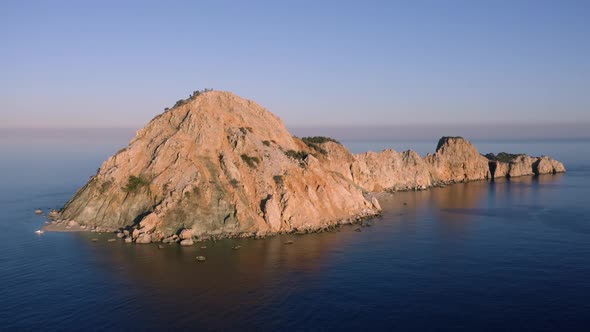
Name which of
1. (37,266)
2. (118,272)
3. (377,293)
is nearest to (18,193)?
(37,266)

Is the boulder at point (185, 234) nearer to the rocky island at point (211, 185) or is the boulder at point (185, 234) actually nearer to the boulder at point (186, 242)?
the rocky island at point (211, 185)

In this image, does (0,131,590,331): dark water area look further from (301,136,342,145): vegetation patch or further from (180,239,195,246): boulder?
(301,136,342,145): vegetation patch

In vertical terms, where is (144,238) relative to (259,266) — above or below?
above

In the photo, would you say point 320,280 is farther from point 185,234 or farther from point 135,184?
point 135,184

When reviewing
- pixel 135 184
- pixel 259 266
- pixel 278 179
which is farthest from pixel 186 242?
pixel 278 179

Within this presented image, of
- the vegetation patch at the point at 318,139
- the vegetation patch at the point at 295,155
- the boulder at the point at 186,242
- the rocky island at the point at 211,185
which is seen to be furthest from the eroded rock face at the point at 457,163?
the boulder at the point at 186,242

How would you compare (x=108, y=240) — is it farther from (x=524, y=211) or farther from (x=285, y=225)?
(x=524, y=211)

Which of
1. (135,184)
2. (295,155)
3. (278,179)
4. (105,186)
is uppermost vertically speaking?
(295,155)
